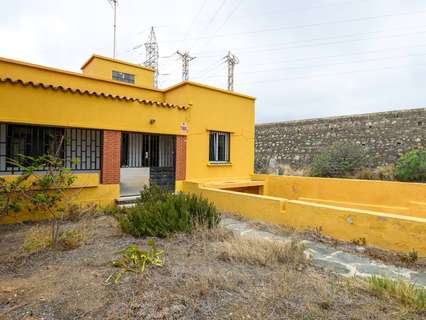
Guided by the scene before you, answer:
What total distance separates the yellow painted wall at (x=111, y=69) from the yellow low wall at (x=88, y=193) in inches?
227

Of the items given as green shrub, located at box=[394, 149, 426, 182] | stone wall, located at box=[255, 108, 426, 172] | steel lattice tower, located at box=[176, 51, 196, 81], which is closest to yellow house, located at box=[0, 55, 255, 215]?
stone wall, located at box=[255, 108, 426, 172]

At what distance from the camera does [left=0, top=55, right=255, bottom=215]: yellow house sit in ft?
25.6

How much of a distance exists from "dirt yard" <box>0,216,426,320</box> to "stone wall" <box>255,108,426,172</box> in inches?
523

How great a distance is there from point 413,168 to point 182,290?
12803 millimetres

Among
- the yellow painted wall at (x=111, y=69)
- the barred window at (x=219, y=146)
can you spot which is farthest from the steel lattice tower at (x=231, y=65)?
the barred window at (x=219, y=146)

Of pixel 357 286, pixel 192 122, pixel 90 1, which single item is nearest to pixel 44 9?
pixel 90 1

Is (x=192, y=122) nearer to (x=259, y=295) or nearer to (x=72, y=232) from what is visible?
(x=72, y=232)

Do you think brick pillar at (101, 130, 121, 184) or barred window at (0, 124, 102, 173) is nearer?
barred window at (0, 124, 102, 173)

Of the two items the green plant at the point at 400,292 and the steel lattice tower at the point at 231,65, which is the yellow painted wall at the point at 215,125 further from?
the steel lattice tower at the point at 231,65

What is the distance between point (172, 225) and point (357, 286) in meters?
3.53

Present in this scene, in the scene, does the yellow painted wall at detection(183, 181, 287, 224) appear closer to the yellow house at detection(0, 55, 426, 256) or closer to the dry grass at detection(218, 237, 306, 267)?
the yellow house at detection(0, 55, 426, 256)

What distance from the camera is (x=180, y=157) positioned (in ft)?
34.9

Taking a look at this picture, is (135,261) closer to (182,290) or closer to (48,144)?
(182,290)

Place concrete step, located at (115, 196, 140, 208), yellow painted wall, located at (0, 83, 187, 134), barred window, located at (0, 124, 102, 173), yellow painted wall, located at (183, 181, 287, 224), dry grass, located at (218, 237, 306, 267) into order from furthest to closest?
concrete step, located at (115, 196, 140, 208) → barred window, located at (0, 124, 102, 173) → yellow painted wall, located at (0, 83, 187, 134) → yellow painted wall, located at (183, 181, 287, 224) → dry grass, located at (218, 237, 306, 267)
